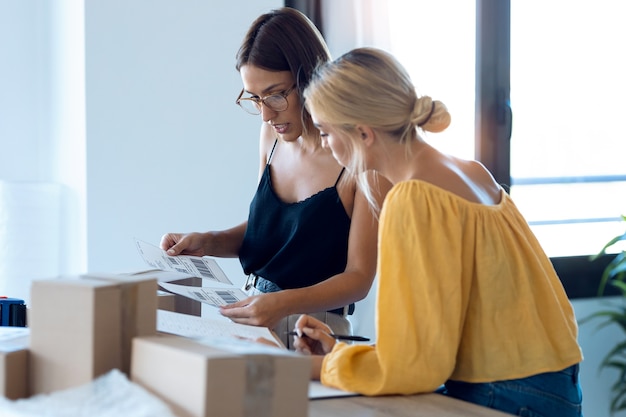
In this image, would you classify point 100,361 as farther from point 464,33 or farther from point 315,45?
point 464,33

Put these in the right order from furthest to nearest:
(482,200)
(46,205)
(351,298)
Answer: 1. (46,205)
2. (351,298)
3. (482,200)

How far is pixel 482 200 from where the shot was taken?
146cm

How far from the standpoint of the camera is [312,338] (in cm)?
162

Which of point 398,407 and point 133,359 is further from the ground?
point 133,359

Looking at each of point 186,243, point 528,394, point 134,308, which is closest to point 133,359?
point 134,308

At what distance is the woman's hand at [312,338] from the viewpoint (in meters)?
1.59

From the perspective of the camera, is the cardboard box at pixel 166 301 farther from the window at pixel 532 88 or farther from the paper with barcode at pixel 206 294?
the window at pixel 532 88

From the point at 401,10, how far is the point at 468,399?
223 cm

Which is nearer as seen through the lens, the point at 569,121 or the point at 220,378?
the point at 220,378

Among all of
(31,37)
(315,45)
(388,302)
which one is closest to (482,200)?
(388,302)

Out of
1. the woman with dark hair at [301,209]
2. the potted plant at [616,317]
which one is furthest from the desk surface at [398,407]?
the potted plant at [616,317]

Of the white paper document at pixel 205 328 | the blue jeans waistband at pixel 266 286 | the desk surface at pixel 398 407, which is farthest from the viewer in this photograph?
the blue jeans waistband at pixel 266 286

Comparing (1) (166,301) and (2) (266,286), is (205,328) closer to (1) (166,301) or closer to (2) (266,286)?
(1) (166,301)

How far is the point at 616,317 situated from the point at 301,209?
1.99m
